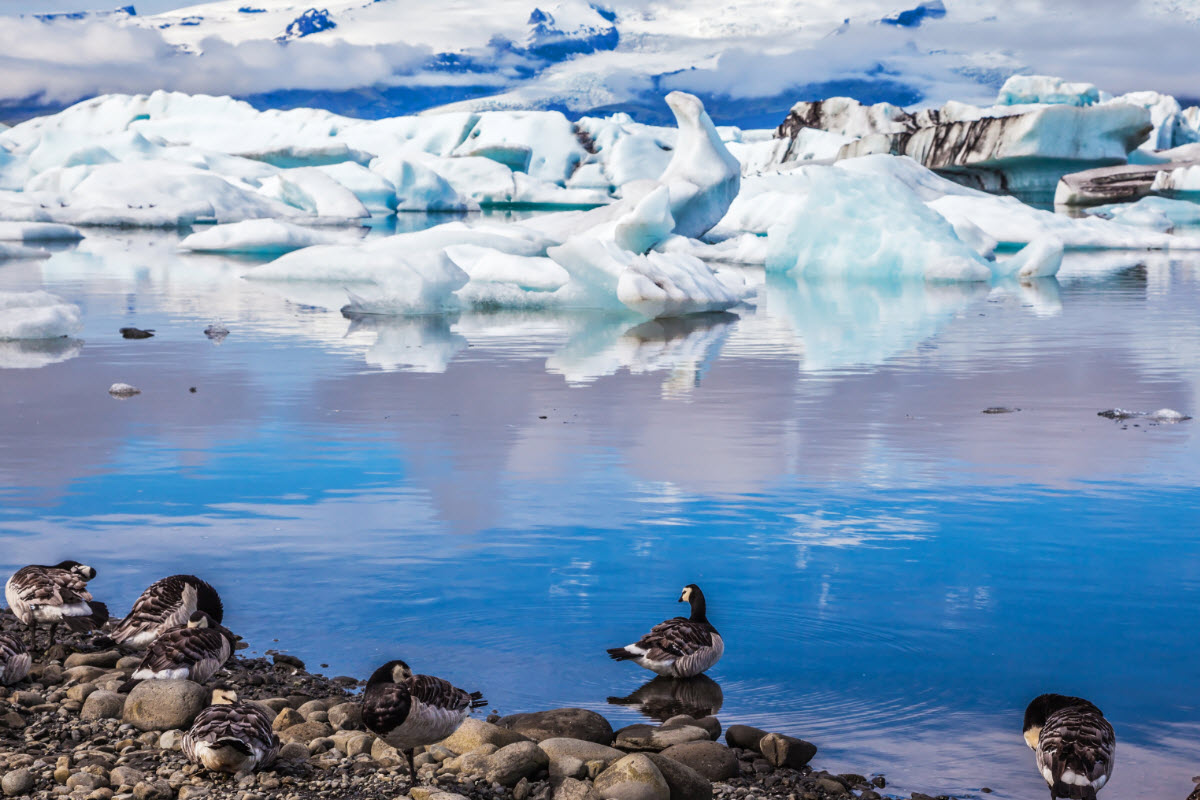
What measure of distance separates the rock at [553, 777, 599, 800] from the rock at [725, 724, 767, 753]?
22.5 inches

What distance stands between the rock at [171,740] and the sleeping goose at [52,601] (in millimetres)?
956

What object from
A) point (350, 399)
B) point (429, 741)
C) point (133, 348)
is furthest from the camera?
point (133, 348)

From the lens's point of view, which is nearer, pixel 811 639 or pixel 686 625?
pixel 686 625

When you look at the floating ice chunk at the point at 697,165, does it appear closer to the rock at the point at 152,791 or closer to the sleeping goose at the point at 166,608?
the sleeping goose at the point at 166,608

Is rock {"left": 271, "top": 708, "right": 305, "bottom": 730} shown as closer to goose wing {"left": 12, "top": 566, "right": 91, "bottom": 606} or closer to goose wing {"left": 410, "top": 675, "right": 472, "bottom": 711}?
goose wing {"left": 410, "top": 675, "right": 472, "bottom": 711}

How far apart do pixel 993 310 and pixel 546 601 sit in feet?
45.2

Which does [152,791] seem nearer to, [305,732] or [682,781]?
[305,732]

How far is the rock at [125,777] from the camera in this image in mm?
3464

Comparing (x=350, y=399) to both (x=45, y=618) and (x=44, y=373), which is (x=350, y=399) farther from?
(x=45, y=618)

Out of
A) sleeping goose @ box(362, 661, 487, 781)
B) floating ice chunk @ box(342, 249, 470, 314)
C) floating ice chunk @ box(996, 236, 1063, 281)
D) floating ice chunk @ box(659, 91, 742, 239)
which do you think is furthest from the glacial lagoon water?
floating ice chunk @ box(659, 91, 742, 239)

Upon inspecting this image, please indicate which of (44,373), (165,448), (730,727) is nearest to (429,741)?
(730,727)

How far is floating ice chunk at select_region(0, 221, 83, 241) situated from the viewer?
1190 inches

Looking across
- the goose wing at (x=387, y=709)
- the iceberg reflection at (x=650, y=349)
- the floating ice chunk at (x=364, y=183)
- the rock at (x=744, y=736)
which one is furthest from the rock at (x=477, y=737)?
the floating ice chunk at (x=364, y=183)

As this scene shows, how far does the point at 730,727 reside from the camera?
13.0 feet
